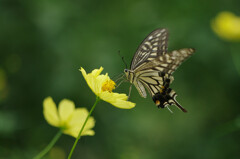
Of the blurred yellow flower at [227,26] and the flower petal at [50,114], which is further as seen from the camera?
the blurred yellow flower at [227,26]

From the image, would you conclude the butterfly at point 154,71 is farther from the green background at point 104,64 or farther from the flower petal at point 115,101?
the green background at point 104,64

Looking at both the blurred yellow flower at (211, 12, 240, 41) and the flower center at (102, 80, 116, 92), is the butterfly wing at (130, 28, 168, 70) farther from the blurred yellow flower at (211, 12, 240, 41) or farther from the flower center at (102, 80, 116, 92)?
the blurred yellow flower at (211, 12, 240, 41)

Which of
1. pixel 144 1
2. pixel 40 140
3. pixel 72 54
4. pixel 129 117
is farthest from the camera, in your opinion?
pixel 144 1

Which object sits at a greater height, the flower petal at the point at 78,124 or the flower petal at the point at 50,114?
the flower petal at the point at 50,114

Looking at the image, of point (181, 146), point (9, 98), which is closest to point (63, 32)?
point (9, 98)

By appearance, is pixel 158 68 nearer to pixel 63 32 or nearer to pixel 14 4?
pixel 63 32

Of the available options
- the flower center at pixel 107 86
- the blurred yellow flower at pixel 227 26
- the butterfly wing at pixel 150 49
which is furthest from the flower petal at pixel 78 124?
the blurred yellow flower at pixel 227 26
